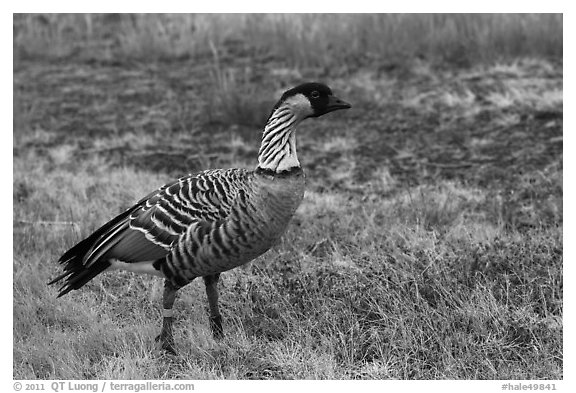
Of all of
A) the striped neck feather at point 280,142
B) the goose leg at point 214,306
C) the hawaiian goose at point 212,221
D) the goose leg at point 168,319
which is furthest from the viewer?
the goose leg at point 214,306

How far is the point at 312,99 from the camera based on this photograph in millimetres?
5488

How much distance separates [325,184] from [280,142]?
3.76 meters

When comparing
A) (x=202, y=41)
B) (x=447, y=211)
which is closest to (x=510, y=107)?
(x=447, y=211)

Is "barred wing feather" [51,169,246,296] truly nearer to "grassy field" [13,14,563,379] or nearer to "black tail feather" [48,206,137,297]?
"black tail feather" [48,206,137,297]

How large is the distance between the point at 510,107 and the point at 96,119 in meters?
6.29

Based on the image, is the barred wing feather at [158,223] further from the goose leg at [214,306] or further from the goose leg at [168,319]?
the goose leg at [214,306]

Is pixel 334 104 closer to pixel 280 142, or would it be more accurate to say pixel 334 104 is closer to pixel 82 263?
pixel 280 142

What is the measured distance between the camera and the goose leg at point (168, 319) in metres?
5.50

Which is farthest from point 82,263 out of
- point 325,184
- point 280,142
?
point 325,184

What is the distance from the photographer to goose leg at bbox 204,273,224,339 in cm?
568

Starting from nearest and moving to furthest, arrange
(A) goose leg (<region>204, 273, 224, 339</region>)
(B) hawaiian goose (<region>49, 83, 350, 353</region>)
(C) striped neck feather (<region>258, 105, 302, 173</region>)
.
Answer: (B) hawaiian goose (<region>49, 83, 350, 353</region>) → (C) striped neck feather (<region>258, 105, 302, 173</region>) → (A) goose leg (<region>204, 273, 224, 339</region>)

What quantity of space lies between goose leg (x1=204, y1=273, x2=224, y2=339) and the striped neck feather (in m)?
0.98

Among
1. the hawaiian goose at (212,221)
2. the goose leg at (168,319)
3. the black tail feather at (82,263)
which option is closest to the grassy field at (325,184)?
the goose leg at (168,319)

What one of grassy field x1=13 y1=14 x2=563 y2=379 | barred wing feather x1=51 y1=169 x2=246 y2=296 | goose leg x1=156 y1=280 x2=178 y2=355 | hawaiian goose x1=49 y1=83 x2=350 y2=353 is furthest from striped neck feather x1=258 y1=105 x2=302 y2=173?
grassy field x1=13 y1=14 x2=563 y2=379
